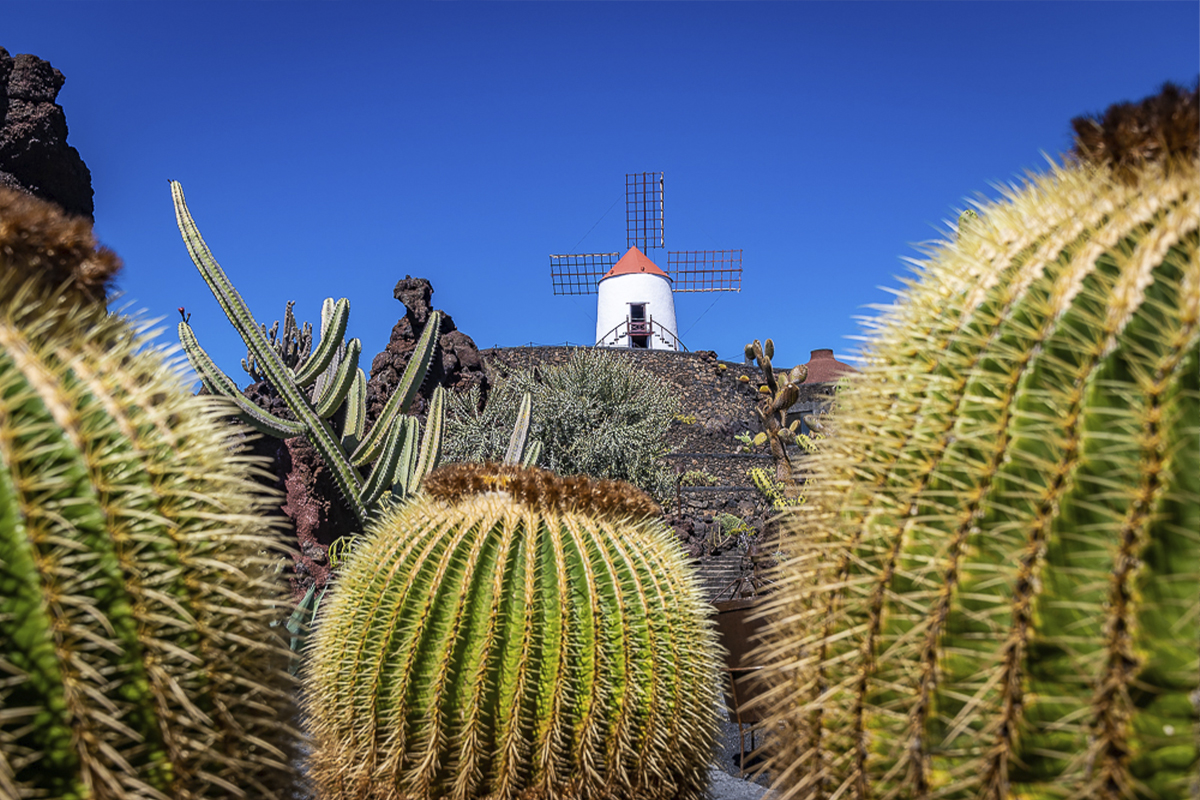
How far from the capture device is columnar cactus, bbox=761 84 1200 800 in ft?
3.91

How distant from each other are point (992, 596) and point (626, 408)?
57.6ft

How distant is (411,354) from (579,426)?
377 cm

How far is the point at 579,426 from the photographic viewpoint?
58.3 ft

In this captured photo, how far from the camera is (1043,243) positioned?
144 cm

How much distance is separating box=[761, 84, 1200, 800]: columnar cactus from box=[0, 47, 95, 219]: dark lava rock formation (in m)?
7.97

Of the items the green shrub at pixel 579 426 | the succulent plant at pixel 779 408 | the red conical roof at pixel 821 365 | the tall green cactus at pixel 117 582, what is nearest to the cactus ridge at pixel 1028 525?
the tall green cactus at pixel 117 582

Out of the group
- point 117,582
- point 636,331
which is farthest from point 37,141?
point 636,331

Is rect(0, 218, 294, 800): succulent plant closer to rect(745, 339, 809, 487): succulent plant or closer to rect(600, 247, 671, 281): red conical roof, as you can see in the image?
rect(745, 339, 809, 487): succulent plant

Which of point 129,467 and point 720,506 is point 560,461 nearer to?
point 720,506

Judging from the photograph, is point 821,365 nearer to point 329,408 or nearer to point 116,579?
point 329,408

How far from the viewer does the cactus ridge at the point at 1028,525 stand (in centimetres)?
119

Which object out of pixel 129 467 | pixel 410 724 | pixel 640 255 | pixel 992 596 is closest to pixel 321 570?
pixel 410 724

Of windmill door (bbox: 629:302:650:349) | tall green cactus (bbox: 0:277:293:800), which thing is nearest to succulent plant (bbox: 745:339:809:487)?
tall green cactus (bbox: 0:277:293:800)

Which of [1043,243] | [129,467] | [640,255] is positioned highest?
[640,255]
